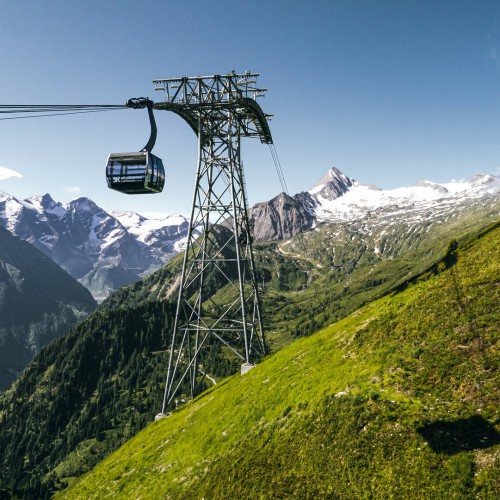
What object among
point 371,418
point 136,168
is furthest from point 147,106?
point 371,418


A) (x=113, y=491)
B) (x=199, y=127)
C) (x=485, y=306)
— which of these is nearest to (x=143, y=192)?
(x=199, y=127)

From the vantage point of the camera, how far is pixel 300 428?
19.0 meters

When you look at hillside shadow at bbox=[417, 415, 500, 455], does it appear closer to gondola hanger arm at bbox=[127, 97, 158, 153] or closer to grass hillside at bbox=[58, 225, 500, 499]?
grass hillside at bbox=[58, 225, 500, 499]

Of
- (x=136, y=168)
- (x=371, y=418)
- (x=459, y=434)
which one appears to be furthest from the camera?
(x=136, y=168)

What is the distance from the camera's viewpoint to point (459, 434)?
14492 mm

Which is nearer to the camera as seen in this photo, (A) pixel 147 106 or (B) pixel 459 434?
(B) pixel 459 434

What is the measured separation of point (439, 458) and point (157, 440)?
76.3 feet

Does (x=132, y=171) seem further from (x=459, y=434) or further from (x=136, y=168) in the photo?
(x=459, y=434)

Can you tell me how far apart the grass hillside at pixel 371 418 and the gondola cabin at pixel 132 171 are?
1824 centimetres

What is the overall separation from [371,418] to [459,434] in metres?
3.65

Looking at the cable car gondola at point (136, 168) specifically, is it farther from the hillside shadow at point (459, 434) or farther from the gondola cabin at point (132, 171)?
the hillside shadow at point (459, 434)

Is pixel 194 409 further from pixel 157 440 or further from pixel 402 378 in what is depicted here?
pixel 402 378

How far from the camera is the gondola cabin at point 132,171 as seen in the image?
1129 inches

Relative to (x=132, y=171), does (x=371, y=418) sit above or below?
below
